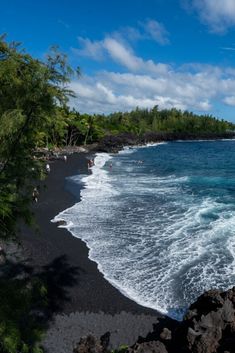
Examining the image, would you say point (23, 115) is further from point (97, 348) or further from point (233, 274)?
point (233, 274)

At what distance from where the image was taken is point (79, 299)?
16.7 metres

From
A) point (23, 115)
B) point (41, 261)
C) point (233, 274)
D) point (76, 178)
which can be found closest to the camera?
point (23, 115)

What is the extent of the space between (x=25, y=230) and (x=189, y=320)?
51.2ft

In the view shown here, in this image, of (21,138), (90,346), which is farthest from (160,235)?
(21,138)

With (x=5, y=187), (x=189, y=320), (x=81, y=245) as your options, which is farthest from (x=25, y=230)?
(x=5, y=187)

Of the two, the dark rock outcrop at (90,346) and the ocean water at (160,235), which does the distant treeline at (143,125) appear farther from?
the dark rock outcrop at (90,346)

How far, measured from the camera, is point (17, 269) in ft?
→ 62.3

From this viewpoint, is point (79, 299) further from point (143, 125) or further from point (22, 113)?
point (143, 125)

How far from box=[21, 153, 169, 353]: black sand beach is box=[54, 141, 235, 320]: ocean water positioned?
603mm

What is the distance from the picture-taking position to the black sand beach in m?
14.4

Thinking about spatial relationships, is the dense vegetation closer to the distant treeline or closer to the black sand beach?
the black sand beach

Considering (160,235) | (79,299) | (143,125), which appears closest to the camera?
(79,299)

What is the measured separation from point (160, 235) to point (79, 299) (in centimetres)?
919

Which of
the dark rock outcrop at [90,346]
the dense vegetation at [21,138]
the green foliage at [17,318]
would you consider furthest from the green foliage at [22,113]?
the dark rock outcrop at [90,346]
